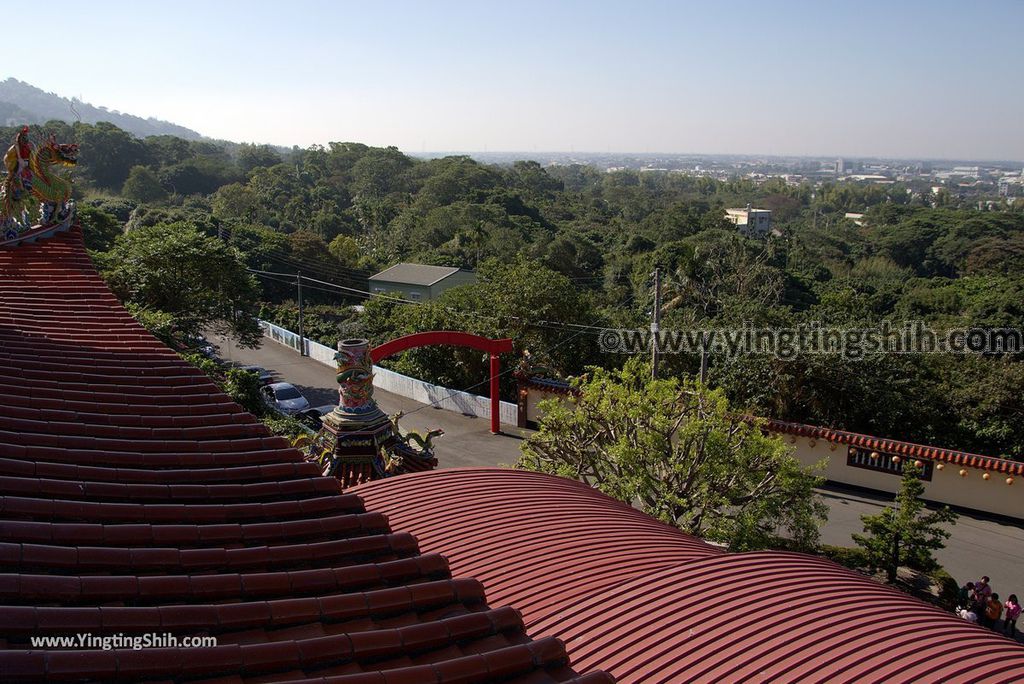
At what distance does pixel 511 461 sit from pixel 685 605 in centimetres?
1338

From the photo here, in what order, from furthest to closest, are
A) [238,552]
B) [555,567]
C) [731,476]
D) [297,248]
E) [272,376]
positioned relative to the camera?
[297,248], [272,376], [731,476], [555,567], [238,552]

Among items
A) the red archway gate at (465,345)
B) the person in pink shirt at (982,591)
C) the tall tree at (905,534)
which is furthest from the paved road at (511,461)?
the tall tree at (905,534)

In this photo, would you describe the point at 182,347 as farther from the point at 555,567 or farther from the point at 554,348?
the point at 555,567

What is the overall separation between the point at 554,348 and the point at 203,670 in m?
20.9

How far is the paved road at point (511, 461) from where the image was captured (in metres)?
14.6

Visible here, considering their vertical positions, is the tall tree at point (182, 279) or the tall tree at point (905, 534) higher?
the tall tree at point (182, 279)

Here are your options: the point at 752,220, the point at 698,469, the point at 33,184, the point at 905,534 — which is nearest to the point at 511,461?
the point at 698,469

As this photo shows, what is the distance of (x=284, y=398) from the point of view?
23.5 metres

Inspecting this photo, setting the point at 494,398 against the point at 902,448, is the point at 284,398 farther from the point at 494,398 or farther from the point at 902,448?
the point at 902,448

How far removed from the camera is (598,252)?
173ft

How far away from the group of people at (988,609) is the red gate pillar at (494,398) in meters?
12.2

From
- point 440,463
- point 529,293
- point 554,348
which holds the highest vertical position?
point 529,293

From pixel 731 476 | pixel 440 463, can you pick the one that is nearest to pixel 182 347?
pixel 440 463

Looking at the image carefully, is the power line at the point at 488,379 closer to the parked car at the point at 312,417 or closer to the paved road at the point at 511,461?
the paved road at the point at 511,461
